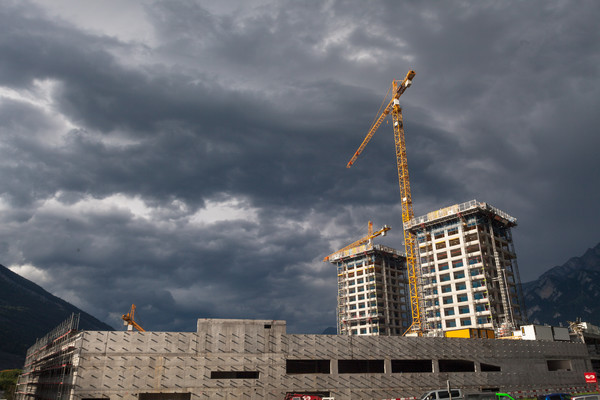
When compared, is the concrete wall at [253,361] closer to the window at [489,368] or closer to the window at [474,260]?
the window at [489,368]

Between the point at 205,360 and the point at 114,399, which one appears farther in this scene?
the point at 205,360

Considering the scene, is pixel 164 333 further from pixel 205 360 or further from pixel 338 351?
pixel 338 351

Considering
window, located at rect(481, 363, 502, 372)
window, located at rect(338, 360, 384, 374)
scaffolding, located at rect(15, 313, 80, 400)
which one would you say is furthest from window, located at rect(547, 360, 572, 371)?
scaffolding, located at rect(15, 313, 80, 400)

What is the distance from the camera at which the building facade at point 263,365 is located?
40.7 metres

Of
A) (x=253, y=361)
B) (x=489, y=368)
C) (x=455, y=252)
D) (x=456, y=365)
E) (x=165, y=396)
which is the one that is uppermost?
(x=455, y=252)

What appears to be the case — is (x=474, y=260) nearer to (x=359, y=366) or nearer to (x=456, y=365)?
(x=456, y=365)

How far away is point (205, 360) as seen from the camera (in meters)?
43.0

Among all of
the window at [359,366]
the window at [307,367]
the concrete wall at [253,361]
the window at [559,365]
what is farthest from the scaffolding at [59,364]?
the window at [559,365]

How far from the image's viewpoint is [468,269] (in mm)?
99688

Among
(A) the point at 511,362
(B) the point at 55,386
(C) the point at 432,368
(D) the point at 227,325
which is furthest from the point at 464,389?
(B) the point at 55,386

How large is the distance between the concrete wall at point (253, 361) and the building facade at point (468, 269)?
41.2 m

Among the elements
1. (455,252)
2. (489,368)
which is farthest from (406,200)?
(489,368)

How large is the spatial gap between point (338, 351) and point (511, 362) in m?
28.4

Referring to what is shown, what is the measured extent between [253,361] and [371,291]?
4064 inches
